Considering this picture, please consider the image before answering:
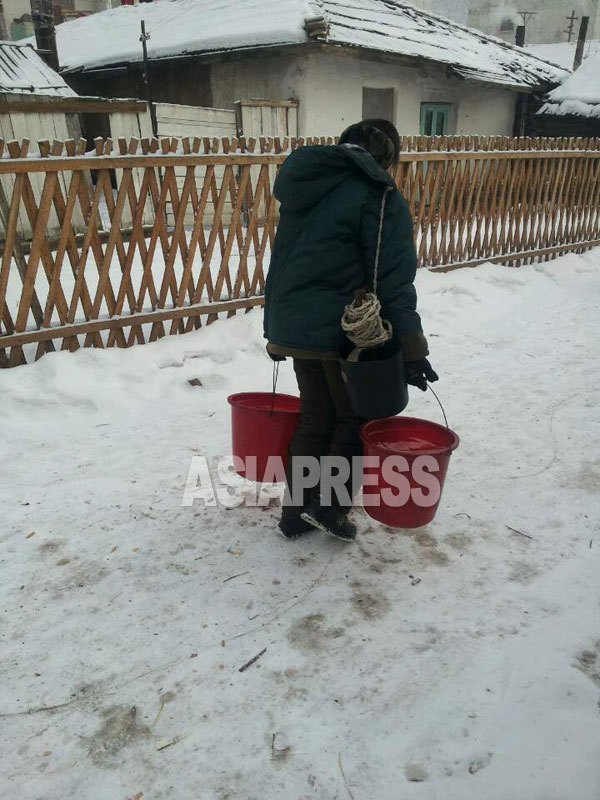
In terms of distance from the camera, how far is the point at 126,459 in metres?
3.20

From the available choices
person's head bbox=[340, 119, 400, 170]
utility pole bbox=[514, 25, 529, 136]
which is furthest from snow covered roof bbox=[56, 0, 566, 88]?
person's head bbox=[340, 119, 400, 170]

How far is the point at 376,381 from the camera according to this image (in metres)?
2.04

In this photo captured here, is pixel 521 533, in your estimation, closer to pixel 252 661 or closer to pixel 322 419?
pixel 322 419

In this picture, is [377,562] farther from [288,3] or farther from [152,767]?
[288,3]

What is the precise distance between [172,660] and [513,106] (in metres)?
17.0

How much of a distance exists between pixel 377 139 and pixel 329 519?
1.55 m

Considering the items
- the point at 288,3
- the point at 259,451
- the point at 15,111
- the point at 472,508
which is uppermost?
the point at 288,3

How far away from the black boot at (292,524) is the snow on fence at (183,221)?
8.43ft

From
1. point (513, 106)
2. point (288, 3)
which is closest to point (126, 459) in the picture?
point (288, 3)

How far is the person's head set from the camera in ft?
7.04

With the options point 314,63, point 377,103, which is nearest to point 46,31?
point 314,63

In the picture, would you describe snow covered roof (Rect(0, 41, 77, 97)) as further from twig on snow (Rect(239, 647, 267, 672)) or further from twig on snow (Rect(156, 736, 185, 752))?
twig on snow (Rect(156, 736, 185, 752))

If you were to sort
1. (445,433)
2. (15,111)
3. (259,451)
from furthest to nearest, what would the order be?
(15,111) < (259,451) < (445,433)

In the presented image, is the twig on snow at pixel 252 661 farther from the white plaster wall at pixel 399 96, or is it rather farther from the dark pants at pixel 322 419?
the white plaster wall at pixel 399 96
